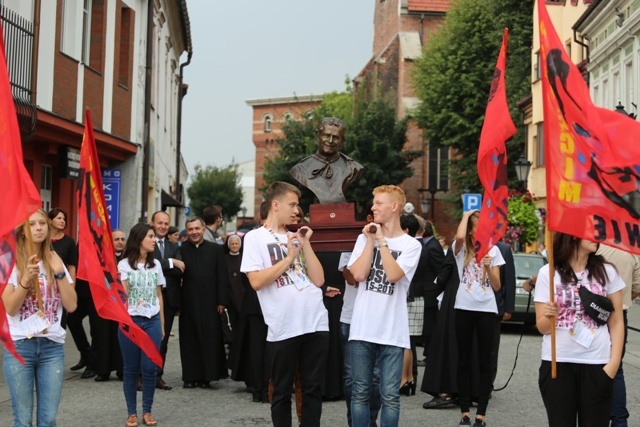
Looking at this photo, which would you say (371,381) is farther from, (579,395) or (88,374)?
(88,374)

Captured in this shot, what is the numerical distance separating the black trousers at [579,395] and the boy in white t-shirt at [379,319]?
49.9 inches

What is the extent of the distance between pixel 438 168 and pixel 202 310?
4859 cm

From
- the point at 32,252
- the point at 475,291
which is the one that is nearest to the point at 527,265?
the point at 475,291

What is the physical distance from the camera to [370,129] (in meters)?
52.8

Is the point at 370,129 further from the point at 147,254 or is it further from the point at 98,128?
the point at 147,254

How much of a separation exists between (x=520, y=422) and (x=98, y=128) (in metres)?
12.9

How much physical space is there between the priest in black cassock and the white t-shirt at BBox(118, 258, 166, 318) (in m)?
2.54

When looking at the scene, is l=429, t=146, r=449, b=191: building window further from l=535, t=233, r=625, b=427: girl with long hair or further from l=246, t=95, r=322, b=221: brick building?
l=535, t=233, r=625, b=427: girl with long hair

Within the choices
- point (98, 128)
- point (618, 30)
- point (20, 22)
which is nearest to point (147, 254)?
point (20, 22)

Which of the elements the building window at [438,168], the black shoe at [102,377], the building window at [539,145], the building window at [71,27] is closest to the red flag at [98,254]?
the black shoe at [102,377]

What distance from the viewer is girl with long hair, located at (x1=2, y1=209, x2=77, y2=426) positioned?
20.9ft

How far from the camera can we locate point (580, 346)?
5957 mm

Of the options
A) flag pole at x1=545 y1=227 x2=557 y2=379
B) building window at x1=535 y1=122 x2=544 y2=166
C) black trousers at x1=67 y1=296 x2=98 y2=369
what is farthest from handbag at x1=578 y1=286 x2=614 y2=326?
building window at x1=535 y1=122 x2=544 y2=166

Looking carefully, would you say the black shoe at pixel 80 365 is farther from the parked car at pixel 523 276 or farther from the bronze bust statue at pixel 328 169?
the parked car at pixel 523 276
